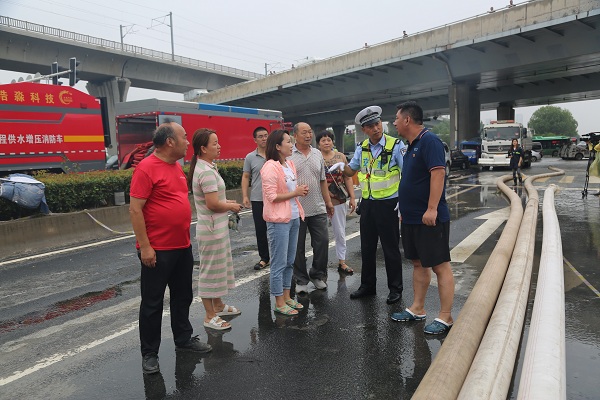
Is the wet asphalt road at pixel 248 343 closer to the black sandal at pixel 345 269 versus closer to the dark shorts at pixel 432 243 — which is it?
the black sandal at pixel 345 269

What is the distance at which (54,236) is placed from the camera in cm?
870

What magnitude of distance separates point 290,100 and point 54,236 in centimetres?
3500

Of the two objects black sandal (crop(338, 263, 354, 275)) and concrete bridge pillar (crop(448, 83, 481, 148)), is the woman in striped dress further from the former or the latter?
concrete bridge pillar (crop(448, 83, 481, 148))

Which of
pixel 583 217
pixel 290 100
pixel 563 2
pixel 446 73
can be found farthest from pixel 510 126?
pixel 583 217

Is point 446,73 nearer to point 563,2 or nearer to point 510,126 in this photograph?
point 510,126

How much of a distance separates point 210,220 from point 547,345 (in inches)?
110

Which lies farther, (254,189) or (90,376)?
(254,189)

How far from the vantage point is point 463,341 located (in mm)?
3178

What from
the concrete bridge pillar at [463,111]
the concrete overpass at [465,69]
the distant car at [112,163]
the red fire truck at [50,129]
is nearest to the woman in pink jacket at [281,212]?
the red fire truck at [50,129]

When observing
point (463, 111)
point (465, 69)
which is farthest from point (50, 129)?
point (463, 111)

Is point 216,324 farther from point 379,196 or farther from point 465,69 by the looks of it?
point 465,69

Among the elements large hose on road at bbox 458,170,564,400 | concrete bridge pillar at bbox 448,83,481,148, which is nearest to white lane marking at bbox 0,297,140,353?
large hose on road at bbox 458,170,564,400

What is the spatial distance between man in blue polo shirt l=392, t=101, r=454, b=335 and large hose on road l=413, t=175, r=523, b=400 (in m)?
0.34

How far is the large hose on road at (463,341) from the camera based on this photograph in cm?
262
